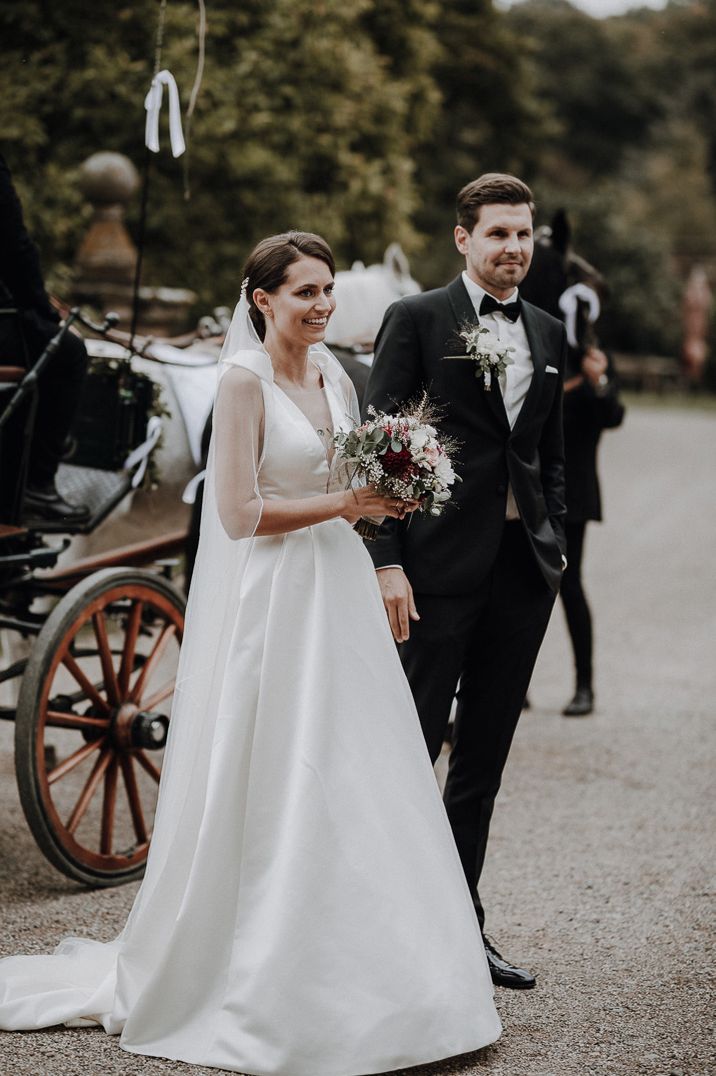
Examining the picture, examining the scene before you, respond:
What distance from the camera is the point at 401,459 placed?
3189mm

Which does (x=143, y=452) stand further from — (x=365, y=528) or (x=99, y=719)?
(x=365, y=528)

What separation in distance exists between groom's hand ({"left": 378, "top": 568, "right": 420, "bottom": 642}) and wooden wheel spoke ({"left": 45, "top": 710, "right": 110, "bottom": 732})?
1.36 metres

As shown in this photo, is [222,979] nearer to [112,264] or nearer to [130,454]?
[130,454]

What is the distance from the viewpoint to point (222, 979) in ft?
10.5

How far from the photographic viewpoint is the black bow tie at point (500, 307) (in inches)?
142

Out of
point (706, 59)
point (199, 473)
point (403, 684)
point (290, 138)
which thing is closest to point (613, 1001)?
point (403, 684)

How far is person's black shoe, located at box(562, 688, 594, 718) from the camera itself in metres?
6.93

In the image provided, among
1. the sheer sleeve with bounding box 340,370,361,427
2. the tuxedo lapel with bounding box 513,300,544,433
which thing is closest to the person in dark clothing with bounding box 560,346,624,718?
the tuxedo lapel with bounding box 513,300,544,433

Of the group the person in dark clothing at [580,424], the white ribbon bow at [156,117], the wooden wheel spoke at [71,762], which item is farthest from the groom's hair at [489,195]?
the person in dark clothing at [580,424]

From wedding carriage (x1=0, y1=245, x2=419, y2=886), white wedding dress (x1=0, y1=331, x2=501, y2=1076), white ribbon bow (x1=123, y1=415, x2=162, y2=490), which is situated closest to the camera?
white wedding dress (x1=0, y1=331, x2=501, y2=1076)

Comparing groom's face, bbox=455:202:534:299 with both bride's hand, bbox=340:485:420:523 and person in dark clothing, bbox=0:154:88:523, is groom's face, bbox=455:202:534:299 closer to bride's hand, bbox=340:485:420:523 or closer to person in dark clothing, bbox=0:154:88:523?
bride's hand, bbox=340:485:420:523

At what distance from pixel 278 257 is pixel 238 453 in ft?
1.63

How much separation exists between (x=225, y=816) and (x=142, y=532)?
2.43 meters

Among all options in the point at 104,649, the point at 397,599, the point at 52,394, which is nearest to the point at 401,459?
the point at 397,599
